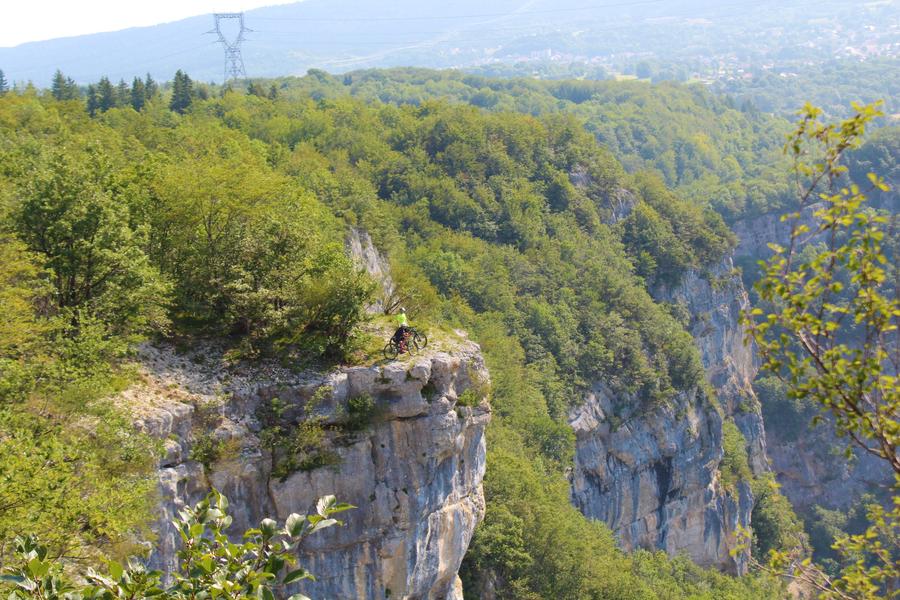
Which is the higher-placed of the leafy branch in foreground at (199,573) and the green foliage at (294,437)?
the leafy branch in foreground at (199,573)

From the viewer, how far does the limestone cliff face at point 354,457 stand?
1884 centimetres

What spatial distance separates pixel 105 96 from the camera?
66.8m

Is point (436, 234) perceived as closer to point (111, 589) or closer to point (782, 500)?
point (782, 500)

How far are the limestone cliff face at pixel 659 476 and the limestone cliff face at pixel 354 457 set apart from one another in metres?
26.1

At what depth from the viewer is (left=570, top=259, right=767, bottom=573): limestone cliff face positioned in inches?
1967

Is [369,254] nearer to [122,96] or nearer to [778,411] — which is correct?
[122,96]

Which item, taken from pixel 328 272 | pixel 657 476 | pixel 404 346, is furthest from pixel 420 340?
pixel 657 476

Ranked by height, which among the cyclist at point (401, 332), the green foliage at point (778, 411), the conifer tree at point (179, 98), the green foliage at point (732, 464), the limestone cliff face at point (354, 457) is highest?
the conifer tree at point (179, 98)

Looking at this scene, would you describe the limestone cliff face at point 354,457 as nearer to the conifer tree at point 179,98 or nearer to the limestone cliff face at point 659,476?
the limestone cliff face at point 659,476

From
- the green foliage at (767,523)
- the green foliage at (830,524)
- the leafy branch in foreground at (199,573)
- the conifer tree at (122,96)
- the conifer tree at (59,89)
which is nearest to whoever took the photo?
the leafy branch in foreground at (199,573)

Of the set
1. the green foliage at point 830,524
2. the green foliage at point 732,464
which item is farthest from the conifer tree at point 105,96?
the green foliage at point 830,524

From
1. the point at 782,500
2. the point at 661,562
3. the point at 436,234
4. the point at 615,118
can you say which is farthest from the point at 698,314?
the point at 615,118

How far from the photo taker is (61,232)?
19.2 m

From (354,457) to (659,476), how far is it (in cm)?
3692
